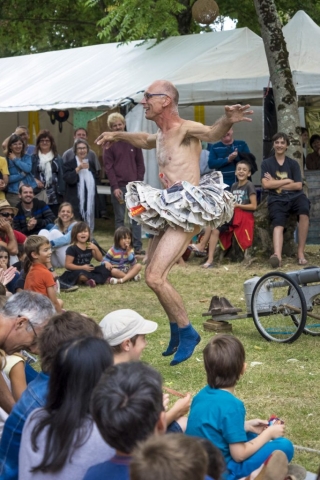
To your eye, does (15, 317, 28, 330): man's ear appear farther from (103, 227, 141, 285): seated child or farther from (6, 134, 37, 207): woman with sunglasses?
(6, 134, 37, 207): woman with sunglasses

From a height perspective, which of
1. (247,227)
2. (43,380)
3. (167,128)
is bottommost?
(247,227)

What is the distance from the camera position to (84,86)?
17125 millimetres

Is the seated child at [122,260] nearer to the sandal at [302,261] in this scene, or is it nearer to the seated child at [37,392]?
the sandal at [302,261]

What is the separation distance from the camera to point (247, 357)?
23.3ft

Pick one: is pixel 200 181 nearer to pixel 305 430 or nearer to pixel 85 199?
pixel 305 430

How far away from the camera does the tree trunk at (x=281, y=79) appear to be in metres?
12.8

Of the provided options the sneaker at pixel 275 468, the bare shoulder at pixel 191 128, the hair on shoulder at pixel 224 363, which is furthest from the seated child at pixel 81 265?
the sneaker at pixel 275 468

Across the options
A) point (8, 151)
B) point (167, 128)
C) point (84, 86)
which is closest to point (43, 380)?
point (167, 128)

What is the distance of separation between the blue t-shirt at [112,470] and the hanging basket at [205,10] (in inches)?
536

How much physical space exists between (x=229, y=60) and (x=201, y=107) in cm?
271

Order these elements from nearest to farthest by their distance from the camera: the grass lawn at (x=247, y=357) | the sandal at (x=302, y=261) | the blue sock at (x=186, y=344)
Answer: the grass lawn at (x=247, y=357) → the blue sock at (x=186, y=344) → the sandal at (x=302, y=261)

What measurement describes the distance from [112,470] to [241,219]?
958cm

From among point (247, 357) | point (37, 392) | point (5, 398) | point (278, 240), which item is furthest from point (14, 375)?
point (278, 240)

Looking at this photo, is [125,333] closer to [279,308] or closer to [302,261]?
[279,308]
